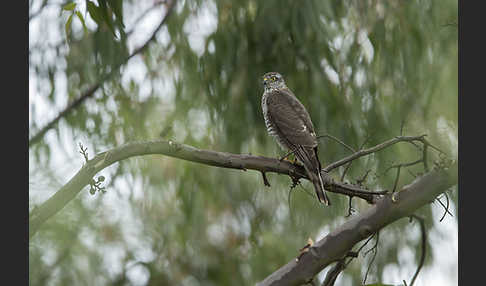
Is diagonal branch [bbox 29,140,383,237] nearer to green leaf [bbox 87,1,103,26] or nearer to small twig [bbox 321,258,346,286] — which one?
small twig [bbox 321,258,346,286]

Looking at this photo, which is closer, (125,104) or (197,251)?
(125,104)

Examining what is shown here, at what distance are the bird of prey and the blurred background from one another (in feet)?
0.93

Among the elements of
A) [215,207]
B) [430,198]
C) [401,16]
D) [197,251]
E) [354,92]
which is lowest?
[430,198]

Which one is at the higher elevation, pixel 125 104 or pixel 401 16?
pixel 401 16

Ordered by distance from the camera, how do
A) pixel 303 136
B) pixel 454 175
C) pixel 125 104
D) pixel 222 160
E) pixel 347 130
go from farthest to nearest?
pixel 125 104 < pixel 347 130 < pixel 303 136 < pixel 222 160 < pixel 454 175

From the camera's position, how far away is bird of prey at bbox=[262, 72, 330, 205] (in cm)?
171

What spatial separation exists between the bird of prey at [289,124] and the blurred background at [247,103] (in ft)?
Answer: 0.93

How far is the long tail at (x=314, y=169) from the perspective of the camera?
4.80 ft

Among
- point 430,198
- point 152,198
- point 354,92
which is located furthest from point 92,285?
point 430,198

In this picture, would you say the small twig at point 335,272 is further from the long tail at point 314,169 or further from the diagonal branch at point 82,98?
the diagonal branch at point 82,98

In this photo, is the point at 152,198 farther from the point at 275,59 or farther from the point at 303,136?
the point at 303,136

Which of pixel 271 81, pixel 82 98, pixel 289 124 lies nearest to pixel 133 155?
pixel 289 124

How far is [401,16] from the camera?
8.84 ft

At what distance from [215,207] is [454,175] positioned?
92.3 inches
